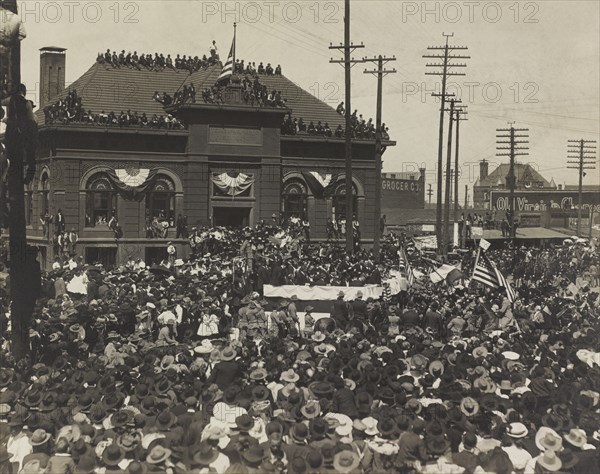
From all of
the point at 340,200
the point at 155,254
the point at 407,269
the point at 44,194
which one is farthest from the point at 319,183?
the point at 407,269

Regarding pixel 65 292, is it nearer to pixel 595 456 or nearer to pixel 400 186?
pixel 595 456

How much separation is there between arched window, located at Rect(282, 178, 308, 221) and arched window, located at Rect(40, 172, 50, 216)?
11.8 meters

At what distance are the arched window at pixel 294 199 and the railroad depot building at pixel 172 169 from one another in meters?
0.05

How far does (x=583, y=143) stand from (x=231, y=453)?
5408 centimetres

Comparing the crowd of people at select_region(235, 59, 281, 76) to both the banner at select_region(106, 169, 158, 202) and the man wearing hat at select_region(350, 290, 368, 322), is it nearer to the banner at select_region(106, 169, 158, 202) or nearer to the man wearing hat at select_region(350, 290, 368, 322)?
the banner at select_region(106, 169, 158, 202)

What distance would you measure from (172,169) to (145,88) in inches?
203

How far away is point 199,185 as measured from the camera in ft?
128

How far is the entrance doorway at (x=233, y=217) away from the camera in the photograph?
4003cm

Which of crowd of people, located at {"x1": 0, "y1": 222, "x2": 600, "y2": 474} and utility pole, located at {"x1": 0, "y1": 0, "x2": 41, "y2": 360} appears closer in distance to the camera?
crowd of people, located at {"x1": 0, "y1": 222, "x2": 600, "y2": 474}

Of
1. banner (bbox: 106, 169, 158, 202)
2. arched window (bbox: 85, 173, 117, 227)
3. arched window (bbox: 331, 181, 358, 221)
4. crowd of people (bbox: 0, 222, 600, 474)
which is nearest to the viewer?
crowd of people (bbox: 0, 222, 600, 474)

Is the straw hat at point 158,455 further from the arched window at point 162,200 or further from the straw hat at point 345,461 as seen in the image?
the arched window at point 162,200

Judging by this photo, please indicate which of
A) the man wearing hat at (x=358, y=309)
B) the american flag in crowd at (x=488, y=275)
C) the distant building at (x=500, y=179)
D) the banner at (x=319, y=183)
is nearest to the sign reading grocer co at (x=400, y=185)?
the distant building at (x=500, y=179)

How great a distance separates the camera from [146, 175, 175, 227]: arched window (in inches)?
1515

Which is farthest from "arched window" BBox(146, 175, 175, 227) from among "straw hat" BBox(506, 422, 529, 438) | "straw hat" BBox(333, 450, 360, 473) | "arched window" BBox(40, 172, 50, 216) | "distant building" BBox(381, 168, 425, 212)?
"distant building" BBox(381, 168, 425, 212)
